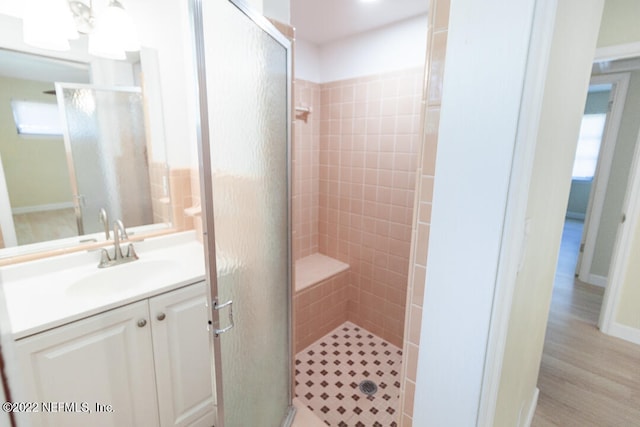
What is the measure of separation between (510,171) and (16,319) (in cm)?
153

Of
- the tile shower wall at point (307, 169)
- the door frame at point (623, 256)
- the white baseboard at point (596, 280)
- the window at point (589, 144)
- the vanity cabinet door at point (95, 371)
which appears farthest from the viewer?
the window at point (589, 144)

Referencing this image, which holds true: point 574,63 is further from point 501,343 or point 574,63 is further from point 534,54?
point 501,343

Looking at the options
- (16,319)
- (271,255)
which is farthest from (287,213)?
(16,319)

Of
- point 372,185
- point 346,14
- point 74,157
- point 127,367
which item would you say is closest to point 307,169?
point 372,185

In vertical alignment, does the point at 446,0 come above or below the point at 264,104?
above

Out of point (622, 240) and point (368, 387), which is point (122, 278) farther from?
point (622, 240)

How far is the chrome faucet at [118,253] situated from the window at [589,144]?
21.3 ft

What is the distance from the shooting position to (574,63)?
87cm

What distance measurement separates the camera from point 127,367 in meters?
1.20

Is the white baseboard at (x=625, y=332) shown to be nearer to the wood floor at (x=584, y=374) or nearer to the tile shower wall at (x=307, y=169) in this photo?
the wood floor at (x=584, y=374)

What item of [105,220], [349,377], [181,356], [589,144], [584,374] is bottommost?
[349,377]

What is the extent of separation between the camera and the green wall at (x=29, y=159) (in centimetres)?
122

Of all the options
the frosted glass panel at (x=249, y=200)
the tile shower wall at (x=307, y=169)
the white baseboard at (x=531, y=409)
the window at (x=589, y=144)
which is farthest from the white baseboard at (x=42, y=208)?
the window at (x=589, y=144)

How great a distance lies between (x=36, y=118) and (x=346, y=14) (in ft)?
5.86
